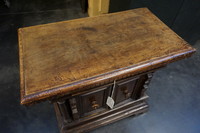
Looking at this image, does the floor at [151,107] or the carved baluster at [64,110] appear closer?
the carved baluster at [64,110]

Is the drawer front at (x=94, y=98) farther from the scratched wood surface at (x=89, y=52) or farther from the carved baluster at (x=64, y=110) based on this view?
the scratched wood surface at (x=89, y=52)

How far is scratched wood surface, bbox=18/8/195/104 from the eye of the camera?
557mm

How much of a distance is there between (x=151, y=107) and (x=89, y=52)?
884 millimetres

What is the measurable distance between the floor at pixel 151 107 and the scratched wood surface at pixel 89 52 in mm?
701

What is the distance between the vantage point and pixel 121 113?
3.57 feet

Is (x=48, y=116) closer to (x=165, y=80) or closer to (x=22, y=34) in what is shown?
(x=22, y=34)

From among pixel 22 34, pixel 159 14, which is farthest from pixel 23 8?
pixel 159 14

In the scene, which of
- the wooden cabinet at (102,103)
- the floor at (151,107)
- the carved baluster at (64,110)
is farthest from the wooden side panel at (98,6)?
the carved baluster at (64,110)

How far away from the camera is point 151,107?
124 centimetres

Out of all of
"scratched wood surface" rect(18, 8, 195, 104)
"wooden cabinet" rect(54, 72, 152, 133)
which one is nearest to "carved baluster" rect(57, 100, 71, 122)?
"wooden cabinet" rect(54, 72, 152, 133)

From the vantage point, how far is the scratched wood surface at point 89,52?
557mm

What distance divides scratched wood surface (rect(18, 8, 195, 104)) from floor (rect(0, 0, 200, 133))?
2.30ft

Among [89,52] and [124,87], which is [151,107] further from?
[89,52]

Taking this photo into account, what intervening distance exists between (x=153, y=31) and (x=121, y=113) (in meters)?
0.66
